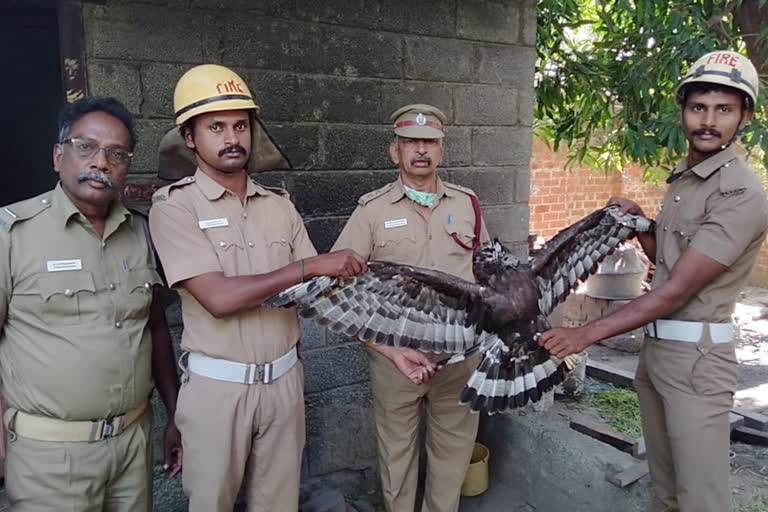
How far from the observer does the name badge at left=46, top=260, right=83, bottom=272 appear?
2.06 metres

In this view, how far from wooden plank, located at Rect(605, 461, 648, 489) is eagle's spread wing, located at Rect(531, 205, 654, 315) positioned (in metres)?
1.10

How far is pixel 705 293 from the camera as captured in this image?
256cm

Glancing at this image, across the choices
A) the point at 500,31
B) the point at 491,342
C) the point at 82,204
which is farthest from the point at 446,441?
the point at 500,31

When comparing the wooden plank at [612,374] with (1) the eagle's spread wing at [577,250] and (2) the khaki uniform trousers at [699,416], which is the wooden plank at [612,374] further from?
(2) the khaki uniform trousers at [699,416]

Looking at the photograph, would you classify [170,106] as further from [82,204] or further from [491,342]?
[491,342]

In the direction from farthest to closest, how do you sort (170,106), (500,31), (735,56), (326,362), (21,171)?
(21,171) → (500,31) → (326,362) → (170,106) → (735,56)

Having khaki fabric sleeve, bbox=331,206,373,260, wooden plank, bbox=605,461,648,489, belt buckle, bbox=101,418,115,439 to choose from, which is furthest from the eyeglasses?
wooden plank, bbox=605,461,648,489

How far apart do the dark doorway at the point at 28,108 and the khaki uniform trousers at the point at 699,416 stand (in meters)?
4.67

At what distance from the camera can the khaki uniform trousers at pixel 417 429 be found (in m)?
3.22

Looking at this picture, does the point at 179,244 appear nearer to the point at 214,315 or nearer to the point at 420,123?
the point at 214,315

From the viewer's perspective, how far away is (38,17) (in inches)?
152

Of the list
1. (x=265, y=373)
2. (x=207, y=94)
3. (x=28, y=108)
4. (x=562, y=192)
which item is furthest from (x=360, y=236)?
(x=562, y=192)

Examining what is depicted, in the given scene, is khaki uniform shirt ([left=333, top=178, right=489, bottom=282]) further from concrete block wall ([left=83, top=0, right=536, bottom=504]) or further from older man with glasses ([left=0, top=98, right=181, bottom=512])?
older man with glasses ([left=0, top=98, right=181, bottom=512])

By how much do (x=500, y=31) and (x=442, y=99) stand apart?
0.73m
